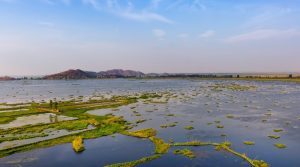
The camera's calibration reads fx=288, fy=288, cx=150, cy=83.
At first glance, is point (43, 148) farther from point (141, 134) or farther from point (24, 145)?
point (141, 134)

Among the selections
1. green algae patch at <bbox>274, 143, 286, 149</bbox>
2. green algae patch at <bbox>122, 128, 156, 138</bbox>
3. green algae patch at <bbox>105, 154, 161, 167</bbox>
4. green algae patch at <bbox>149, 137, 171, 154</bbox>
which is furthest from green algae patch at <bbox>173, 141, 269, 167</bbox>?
green algae patch at <bbox>122, 128, 156, 138</bbox>

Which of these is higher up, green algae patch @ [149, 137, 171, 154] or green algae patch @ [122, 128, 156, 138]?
green algae patch @ [122, 128, 156, 138]

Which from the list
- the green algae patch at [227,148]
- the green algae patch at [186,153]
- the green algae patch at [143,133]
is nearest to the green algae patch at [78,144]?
the green algae patch at [143,133]

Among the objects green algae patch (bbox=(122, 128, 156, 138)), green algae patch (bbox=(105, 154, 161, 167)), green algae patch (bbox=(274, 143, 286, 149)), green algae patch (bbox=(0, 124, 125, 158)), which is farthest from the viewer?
green algae patch (bbox=(122, 128, 156, 138))

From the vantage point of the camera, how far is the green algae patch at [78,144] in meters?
30.4

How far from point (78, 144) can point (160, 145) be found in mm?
9146

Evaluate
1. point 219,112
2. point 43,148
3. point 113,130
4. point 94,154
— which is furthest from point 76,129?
point 219,112

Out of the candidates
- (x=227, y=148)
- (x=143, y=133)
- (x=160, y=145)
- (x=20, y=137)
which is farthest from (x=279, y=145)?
(x=20, y=137)

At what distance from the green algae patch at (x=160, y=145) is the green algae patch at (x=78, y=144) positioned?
313 inches

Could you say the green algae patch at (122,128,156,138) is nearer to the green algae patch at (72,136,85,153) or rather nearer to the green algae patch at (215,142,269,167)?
the green algae patch at (72,136,85,153)

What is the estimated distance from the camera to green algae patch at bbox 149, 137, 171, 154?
94.9ft

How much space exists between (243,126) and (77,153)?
23459 mm

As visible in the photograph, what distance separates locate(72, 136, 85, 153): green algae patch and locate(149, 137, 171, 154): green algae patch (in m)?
7.94

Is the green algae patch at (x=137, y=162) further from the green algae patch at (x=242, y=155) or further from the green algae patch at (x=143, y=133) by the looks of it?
the green algae patch at (x=143, y=133)
